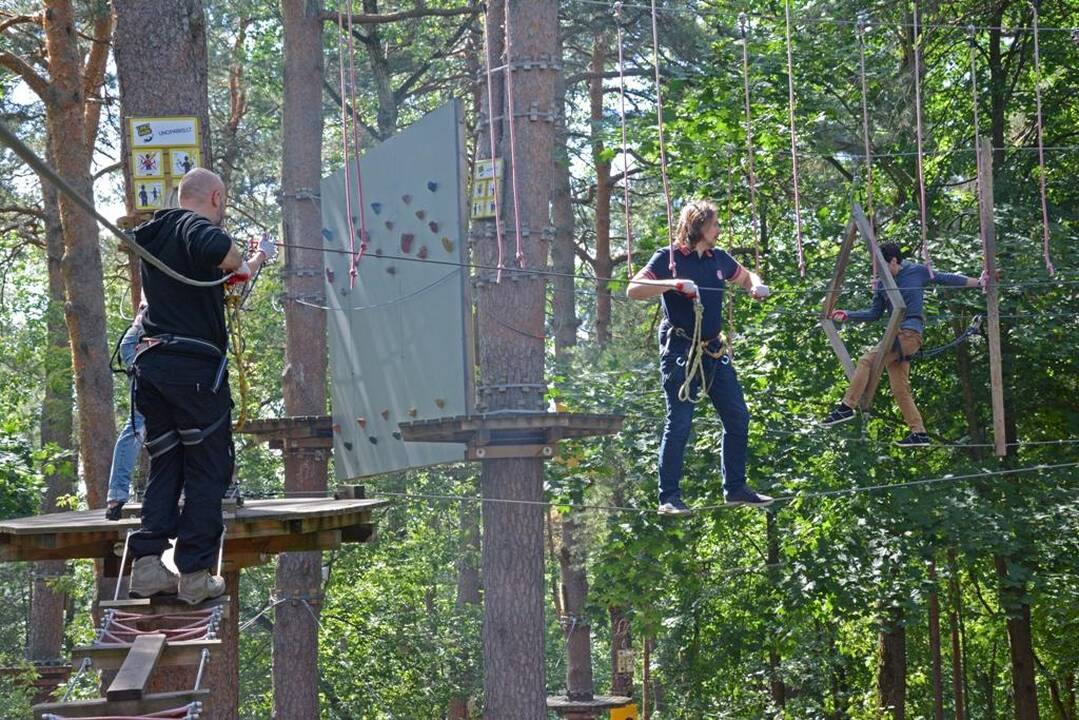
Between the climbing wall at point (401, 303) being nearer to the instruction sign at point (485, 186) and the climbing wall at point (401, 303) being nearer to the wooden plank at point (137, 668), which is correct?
the instruction sign at point (485, 186)

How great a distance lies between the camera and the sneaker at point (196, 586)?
5.67m

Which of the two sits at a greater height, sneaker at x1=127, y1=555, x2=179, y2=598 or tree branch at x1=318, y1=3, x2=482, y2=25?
tree branch at x1=318, y1=3, x2=482, y2=25

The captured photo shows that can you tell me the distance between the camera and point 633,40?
61.0 feet

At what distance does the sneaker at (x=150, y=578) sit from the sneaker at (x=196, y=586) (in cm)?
6

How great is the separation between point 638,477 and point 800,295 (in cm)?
240

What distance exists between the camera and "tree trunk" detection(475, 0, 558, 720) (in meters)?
12.2

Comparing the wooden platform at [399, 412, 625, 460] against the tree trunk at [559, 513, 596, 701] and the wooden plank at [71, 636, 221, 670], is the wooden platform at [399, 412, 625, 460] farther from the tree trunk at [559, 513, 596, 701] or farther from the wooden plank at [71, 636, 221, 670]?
the tree trunk at [559, 513, 596, 701]

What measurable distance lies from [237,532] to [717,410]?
8.41 feet

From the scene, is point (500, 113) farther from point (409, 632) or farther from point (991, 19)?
point (409, 632)

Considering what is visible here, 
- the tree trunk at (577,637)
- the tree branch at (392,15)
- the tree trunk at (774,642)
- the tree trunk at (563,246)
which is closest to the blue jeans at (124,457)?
the tree trunk at (774,642)

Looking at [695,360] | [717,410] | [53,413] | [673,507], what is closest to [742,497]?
[673,507]

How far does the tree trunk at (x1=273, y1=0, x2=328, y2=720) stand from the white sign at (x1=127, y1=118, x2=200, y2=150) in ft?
21.3

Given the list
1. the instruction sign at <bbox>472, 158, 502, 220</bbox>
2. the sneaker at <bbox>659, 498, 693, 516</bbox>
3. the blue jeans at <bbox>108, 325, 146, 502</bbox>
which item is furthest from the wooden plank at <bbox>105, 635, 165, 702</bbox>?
the instruction sign at <bbox>472, 158, 502, 220</bbox>

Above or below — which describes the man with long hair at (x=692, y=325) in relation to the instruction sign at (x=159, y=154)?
below
